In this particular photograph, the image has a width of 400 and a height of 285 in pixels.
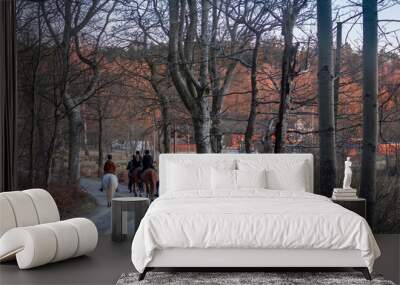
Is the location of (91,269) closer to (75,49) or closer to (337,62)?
(75,49)

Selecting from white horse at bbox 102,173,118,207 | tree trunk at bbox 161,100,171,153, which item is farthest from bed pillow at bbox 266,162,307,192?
white horse at bbox 102,173,118,207

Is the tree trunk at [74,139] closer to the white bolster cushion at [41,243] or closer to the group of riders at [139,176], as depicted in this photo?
the group of riders at [139,176]

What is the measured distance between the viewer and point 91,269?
219 inches

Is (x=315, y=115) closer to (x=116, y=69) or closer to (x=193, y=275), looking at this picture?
(x=116, y=69)

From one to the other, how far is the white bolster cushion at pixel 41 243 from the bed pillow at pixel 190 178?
143cm

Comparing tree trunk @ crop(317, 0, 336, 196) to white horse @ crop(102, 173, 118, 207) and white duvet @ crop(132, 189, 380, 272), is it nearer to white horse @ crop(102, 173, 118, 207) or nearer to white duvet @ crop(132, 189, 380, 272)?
white horse @ crop(102, 173, 118, 207)

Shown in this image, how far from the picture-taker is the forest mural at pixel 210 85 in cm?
766

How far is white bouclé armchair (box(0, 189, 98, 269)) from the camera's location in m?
5.46

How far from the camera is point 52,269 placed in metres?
5.53

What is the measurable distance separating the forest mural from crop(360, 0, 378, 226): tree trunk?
0.01 metres

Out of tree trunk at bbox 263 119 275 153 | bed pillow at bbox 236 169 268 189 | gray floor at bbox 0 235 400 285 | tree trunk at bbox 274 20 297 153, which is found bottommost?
gray floor at bbox 0 235 400 285

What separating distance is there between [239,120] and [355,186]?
1609 millimetres

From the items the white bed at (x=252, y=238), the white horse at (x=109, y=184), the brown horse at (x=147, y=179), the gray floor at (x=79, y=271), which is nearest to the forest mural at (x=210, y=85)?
the white horse at (x=109, y=184)

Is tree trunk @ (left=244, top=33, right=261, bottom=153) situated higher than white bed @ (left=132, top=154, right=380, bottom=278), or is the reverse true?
tree trunk @ (left=244, top=33, right=261, bottom=153)
